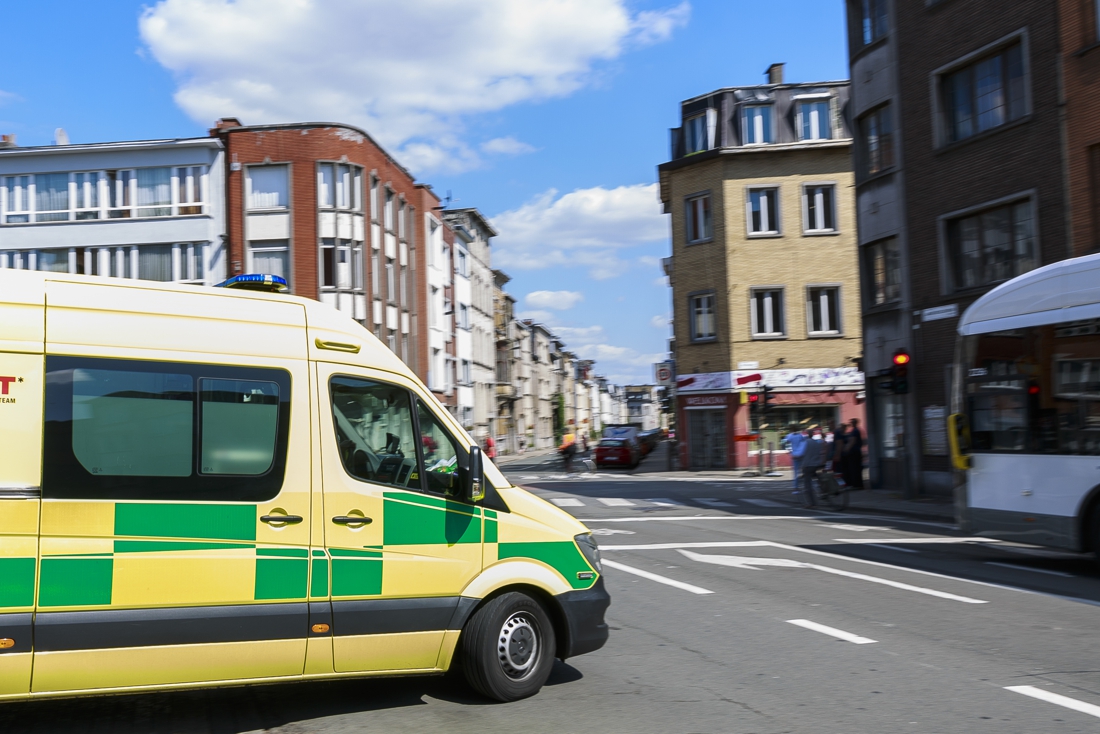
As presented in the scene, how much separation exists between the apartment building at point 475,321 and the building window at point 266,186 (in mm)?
20333

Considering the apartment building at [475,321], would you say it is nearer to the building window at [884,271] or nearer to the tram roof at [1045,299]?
the building window at [884,271]

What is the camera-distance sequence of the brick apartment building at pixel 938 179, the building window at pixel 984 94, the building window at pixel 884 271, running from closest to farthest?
the brick apartment building at pixel 938 179, the building window at pixel 984 94, the building window at pixel 884 271

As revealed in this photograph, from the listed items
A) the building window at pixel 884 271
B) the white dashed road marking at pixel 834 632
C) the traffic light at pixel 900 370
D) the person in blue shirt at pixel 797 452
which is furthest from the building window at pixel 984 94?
the white dashed road marking at pixel 834 632

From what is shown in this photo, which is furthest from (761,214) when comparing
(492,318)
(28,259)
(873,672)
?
(492,318)

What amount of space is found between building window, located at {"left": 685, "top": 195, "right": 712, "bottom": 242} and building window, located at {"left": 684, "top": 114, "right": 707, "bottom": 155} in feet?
7.25

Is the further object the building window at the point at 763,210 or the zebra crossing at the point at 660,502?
the building window at the point at 763,210

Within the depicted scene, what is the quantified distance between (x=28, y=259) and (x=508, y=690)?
134 feet

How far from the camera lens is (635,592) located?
10.4m

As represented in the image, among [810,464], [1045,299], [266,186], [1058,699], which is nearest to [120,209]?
[266,186]

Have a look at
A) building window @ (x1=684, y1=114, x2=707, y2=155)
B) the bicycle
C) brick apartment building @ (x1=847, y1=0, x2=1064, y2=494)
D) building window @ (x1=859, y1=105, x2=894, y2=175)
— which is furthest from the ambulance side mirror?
building window @ (x1=684, y1=114, x2=707, y2=155)

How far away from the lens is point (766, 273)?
4028 centimetres

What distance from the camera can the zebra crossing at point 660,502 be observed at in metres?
22.9

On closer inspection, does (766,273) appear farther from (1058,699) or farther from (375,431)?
(375,431)

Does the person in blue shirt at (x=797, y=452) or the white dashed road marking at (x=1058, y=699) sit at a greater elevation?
the person in blue shirt at (x=797, y=452)
